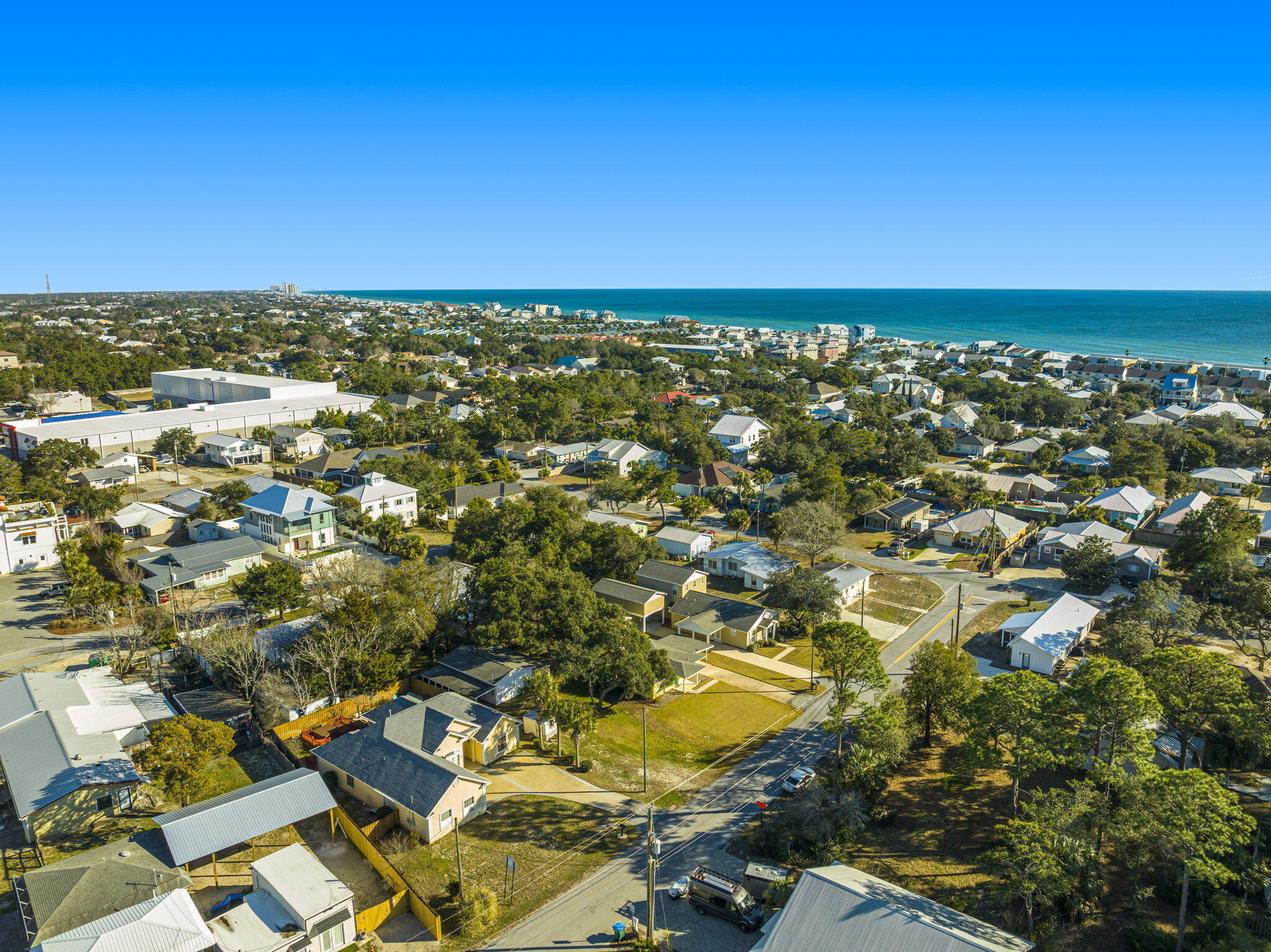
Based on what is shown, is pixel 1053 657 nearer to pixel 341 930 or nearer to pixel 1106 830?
pixel 1106 830

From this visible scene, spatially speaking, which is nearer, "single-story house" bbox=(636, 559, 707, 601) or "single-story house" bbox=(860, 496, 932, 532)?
"single-story house" bbox=(636, 559, 707, 601)

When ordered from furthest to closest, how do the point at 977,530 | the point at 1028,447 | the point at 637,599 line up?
the point at 1028,447
the point at 977,530
the point at 637,599

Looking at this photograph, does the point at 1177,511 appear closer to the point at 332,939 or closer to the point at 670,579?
the point at 670,579

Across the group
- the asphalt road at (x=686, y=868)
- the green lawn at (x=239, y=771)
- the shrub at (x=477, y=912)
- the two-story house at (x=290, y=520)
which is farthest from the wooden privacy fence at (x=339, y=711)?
the two-story house at (x=290, y=520)

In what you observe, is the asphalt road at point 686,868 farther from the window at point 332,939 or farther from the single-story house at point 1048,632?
the single-story house at point 1048,632

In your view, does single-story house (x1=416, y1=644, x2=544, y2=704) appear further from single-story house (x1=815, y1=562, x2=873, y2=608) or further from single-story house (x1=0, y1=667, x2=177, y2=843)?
single-story house (x1=815, y1=562, x2=873, y2=608)

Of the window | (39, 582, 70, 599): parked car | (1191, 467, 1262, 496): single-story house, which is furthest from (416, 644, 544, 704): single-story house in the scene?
(1191, 467, 1262, 496): single-story house

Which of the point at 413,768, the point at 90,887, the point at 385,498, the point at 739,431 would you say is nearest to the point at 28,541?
the point at 385,498
